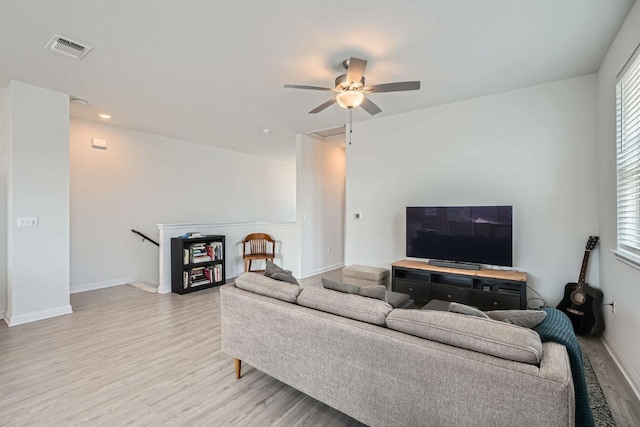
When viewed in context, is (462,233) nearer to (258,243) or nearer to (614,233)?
(614,233)

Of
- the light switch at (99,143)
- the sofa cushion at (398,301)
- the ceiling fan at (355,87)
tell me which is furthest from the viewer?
the light switch at (99,143)

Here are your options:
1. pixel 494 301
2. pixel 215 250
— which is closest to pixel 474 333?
pixel 494 301

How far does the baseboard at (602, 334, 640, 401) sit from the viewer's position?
204cm

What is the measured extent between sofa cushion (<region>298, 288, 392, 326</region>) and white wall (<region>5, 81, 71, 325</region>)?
11.4 ft

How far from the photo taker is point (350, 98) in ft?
9.22

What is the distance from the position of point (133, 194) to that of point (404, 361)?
534 cm

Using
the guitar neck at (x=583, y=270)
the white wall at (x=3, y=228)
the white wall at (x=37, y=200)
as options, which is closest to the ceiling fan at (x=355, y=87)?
the guitar neck at (x=583, y=270)

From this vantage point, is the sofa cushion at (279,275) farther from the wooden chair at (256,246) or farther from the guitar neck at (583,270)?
the wooden chair at (256,246)

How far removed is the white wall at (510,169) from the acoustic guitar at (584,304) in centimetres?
16

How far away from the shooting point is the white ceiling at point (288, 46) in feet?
6.85

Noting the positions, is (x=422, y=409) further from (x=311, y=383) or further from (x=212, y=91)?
(x=212, y=91)

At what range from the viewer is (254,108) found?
13.3 feet

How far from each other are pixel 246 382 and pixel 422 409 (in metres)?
1.37

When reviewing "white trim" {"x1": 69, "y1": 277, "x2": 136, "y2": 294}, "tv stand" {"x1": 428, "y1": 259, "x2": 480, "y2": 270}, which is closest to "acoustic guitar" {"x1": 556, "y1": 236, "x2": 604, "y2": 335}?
"tv stand" {"x1": 428, "y1": 259, "x2": 480, "y2": 270}
